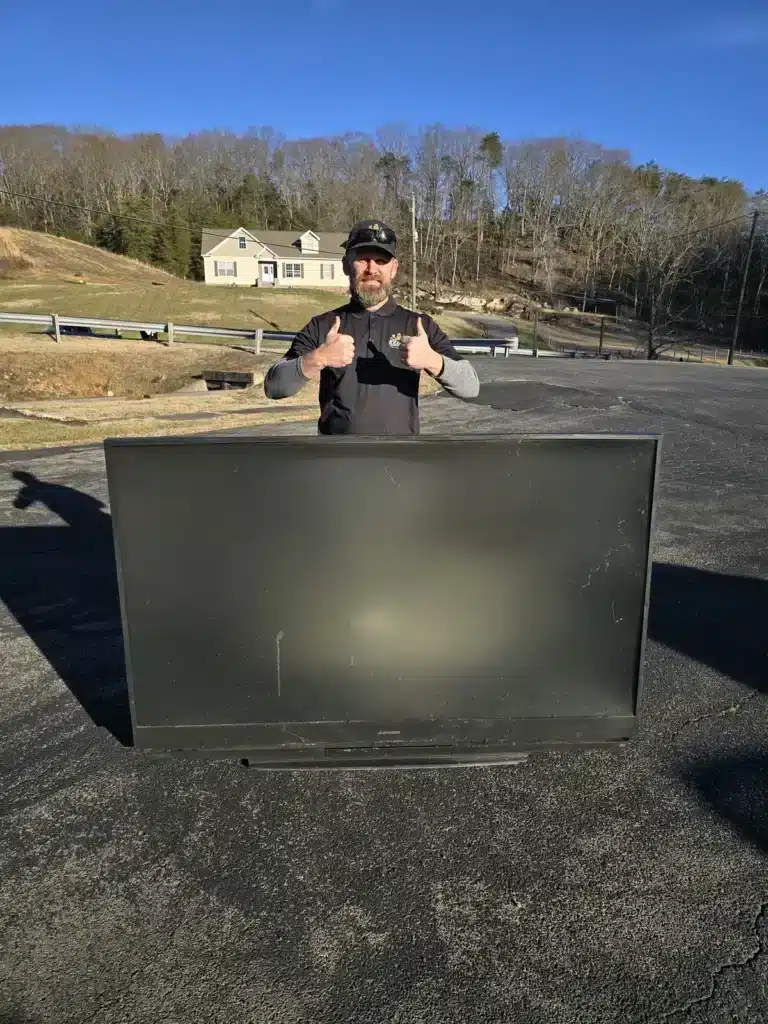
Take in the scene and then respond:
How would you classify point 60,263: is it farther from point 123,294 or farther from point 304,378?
point 304,378

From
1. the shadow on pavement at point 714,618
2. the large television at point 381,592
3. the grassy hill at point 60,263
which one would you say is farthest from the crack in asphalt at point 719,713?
the grassy hill at point 60,263

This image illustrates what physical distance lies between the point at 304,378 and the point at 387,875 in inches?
75.8

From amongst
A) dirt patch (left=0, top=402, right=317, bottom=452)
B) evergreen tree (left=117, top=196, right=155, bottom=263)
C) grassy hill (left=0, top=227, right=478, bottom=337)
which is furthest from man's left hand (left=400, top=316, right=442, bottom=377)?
evergreen tree (left=117, top=196, right=155, bottom=263)

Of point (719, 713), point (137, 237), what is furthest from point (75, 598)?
point (137, 237)

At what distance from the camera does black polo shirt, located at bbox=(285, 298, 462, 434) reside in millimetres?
3230

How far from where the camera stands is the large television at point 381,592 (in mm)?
2623

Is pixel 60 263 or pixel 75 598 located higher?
pixel 60 263

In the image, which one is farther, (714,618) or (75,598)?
(75,598)

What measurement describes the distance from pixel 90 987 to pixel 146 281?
226ft

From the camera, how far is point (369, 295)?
3236 mm

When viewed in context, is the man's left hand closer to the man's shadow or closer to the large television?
the large television

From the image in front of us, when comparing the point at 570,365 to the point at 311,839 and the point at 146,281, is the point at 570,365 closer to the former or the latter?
the point at 311,839

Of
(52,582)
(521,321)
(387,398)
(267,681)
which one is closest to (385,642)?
(267,681)

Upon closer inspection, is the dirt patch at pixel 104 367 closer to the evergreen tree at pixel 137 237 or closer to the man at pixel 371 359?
the man at pixel 371 359
